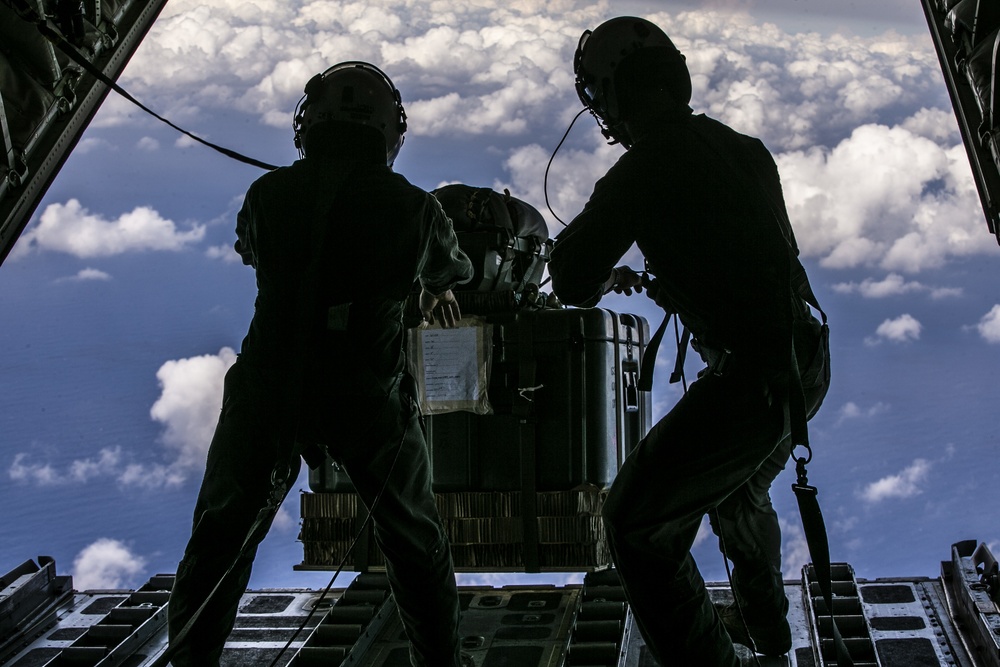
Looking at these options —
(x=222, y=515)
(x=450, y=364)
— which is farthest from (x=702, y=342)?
(x=450, y=364)

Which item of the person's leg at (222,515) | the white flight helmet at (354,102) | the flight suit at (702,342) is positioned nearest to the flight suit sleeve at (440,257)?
the white flight helmet at (354,102)

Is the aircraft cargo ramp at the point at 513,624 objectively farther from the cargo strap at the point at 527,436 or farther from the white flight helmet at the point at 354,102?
the white flight helmet at the point at 354,102

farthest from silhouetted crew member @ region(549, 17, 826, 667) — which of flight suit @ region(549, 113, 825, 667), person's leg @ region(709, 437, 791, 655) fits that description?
person's leg @ region(709, 437, 791, 655)

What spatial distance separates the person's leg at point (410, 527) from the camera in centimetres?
297

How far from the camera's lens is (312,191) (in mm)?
2979

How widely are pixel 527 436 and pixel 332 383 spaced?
1415 mm

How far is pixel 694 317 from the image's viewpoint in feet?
8.86

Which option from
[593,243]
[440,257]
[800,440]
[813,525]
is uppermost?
[440,257]

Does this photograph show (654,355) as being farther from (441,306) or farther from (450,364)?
(450,364)

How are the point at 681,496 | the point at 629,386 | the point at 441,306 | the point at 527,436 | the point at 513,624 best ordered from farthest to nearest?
1. the point at 629,386
2. the point at 527,436
3. the point at 513,624
4. the point at 441,306
5. the point at 681,496

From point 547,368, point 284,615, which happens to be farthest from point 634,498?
point 284,615

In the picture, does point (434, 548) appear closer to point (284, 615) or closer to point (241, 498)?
point (241, 498)

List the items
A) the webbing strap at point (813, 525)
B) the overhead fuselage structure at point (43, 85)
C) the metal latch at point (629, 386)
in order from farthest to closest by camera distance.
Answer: the metal latch at point (629, 386), the overhead fuselage structure at point (43, 85), the webbing strap at point (813, 525)

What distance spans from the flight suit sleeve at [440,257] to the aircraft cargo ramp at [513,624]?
1.34 m
